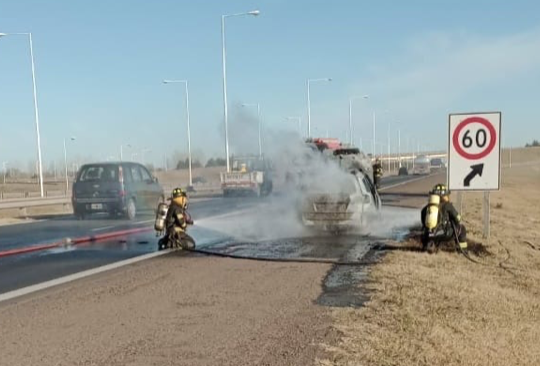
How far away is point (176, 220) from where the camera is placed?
39.9ft

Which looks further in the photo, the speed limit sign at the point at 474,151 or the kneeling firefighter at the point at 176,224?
the kneeling firefighter at the point at 176,224

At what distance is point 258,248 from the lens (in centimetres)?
1223

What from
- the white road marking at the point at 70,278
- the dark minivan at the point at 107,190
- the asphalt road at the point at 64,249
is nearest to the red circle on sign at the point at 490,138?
the asphalt road at the point at 64,249

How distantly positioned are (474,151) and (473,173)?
1.33 ft

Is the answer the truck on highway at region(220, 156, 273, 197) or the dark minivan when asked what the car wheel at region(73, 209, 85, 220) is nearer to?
the dark minivan

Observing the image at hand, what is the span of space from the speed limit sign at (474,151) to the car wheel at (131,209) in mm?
12271

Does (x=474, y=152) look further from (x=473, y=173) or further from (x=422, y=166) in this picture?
(x=422, y=166)

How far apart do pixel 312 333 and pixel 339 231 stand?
28.4 ft

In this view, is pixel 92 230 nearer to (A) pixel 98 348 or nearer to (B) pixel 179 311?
(B) pixel 179 311

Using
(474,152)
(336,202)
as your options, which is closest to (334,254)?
(336,202)

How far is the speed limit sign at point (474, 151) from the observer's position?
11.6 metres

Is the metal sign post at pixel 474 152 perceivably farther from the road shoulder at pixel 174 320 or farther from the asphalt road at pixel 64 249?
the asphalt road at pixel 64 249

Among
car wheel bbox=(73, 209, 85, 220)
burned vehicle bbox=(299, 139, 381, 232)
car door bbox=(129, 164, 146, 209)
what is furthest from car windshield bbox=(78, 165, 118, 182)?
burned vehicle bbox=(299, 139, 381, 232)

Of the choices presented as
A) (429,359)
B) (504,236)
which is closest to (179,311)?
(429,359)
